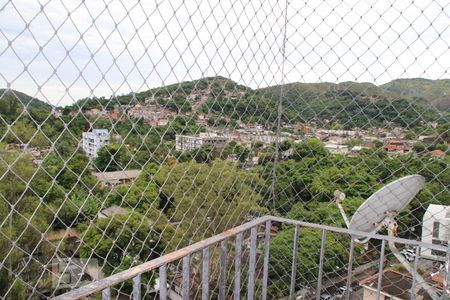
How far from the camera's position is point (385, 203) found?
6.73ft

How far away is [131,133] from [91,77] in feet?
0.82

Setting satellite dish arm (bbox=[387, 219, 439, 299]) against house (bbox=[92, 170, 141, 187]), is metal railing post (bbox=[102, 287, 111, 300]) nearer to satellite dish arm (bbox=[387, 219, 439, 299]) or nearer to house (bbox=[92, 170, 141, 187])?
house (bbox=[92, 170, 141, 187])

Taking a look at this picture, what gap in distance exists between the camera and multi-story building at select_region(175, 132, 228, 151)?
144 cm

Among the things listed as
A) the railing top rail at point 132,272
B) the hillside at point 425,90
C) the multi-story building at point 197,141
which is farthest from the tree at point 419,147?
the railing top rail at point 132,272

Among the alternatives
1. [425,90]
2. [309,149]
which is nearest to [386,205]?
[309,149]

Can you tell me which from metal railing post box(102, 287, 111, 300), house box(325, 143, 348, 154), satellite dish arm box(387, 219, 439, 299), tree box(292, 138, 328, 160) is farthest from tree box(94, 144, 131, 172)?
house box(325, 143, 348, 154)

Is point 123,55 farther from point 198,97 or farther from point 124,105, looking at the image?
point 198,97

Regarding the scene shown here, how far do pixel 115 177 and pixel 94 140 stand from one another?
0.14 meters

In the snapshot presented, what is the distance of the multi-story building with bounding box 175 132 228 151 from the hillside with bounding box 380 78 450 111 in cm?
97

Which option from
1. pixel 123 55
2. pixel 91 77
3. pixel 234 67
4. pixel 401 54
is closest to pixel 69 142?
pixel 91 77

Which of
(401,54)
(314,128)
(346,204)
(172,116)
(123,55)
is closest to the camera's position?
(123,55)

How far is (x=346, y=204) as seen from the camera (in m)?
3.99

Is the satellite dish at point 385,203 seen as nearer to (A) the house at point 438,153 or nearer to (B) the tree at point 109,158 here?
(A) the house at point 438,153

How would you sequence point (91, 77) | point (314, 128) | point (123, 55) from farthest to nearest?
point (314, 128)
point (123, 55)
point (91, 77)
